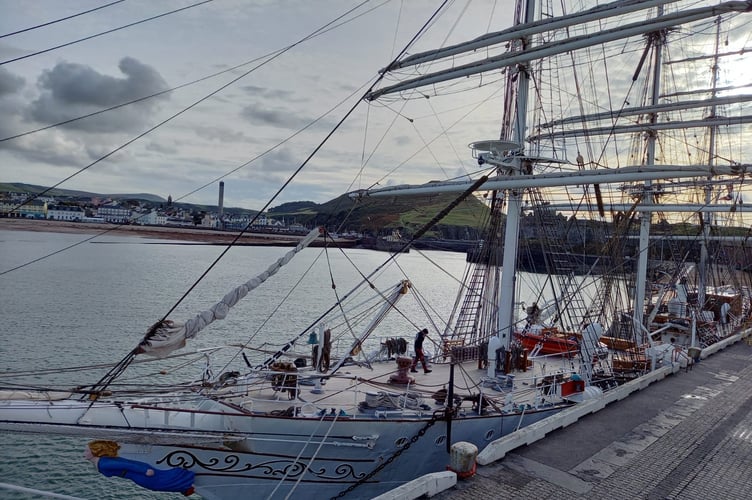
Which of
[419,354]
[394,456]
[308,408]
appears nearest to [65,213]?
[419,354]

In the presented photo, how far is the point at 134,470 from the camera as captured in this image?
8.90 meters

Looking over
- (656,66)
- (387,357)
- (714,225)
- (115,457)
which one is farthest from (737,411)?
(714,225)

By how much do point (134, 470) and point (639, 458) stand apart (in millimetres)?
9541

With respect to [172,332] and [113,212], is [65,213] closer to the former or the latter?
[113,212]

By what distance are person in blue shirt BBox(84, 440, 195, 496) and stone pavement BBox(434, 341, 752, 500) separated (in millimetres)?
4973

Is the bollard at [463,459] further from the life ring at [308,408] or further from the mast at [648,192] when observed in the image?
the mast at [648,192]

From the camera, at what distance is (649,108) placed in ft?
84.4

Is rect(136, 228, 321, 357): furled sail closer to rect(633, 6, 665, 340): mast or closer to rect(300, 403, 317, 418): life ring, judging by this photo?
rect(300, 403, 317, 418): life ring

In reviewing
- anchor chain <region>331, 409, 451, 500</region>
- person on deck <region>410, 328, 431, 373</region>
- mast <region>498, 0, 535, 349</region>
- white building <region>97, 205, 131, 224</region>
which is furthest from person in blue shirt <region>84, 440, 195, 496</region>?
white building <region>97, 205, 131, 224</region>

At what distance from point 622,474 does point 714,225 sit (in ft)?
118

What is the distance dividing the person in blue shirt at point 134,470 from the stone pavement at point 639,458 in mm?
4973

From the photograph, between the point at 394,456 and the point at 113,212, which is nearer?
the point at 394,456

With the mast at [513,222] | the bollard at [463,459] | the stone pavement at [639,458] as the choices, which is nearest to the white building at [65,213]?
the mast at [513,222]

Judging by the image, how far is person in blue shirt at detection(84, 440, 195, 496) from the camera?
872cm
